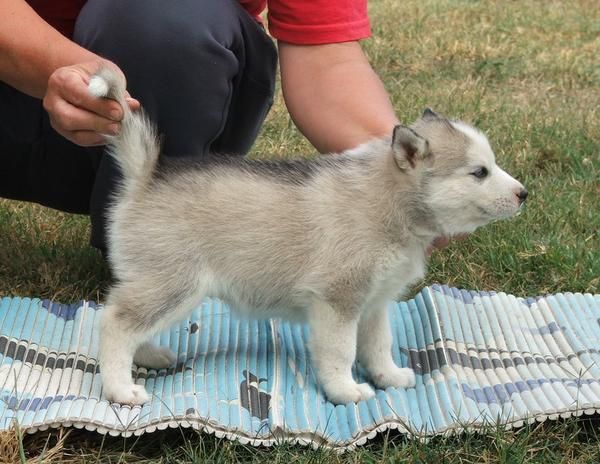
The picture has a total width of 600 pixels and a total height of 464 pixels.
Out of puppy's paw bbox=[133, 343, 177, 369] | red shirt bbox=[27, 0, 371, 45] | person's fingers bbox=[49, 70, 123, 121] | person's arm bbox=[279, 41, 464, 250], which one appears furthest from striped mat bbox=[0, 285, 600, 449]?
red shirt bbox=[27, 0, 371, 45]

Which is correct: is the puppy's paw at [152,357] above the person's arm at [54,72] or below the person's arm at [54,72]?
below

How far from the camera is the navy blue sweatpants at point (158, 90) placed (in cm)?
270

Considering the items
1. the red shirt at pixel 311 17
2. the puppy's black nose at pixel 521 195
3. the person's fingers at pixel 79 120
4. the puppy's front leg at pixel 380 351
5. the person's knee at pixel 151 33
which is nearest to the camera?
the person's fingers at pixel 79 120

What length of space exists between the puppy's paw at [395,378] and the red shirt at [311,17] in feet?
3.62

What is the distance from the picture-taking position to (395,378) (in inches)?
95.0

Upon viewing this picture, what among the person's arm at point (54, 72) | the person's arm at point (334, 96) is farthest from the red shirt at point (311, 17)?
the person's arm at point (54, 72)

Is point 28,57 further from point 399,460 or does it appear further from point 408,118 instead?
point 408,118

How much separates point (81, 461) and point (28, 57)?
1028mm

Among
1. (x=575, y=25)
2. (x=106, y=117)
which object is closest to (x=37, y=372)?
(x=106, y=117)

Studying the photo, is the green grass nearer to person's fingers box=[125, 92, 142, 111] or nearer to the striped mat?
the striped mat

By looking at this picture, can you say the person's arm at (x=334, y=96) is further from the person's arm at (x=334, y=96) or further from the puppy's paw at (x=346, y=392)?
the puppy's paw at (x=346, y=392)

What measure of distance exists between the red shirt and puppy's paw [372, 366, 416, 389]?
110cm

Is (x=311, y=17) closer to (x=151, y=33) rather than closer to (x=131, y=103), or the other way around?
(x=151, y=33)

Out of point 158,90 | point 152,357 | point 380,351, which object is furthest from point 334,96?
point 152,357
